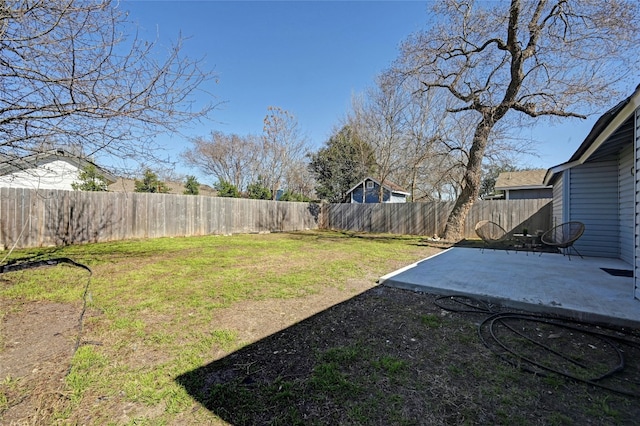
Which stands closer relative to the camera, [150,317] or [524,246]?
[150,317]

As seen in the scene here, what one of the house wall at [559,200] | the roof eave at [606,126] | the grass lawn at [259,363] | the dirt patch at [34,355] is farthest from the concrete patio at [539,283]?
the dirt patch at [34,355]

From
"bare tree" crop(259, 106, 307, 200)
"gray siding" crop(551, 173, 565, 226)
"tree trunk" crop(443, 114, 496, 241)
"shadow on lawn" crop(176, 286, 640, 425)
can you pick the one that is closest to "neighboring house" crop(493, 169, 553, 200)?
"gray siding" crop(551, 173, 565, 226)

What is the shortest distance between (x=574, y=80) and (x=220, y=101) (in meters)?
9.23

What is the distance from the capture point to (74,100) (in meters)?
2.43

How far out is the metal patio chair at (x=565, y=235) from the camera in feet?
15.8

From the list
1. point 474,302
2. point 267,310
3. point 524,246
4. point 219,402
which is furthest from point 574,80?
point 219,402

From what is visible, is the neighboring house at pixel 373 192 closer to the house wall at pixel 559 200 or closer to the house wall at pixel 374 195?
the house wall at pixel 374 195

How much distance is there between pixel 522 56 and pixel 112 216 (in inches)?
490

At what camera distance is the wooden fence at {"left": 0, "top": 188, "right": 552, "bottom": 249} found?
6.62m

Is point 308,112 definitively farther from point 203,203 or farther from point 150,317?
point 150,317

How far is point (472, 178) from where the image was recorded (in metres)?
8.30

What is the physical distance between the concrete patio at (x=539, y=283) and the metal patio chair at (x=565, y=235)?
32cm

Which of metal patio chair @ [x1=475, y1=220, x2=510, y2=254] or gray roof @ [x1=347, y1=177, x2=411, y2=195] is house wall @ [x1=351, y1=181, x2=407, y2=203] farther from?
metal patio chair @ [x1=475, y1=220, x2=510, y2=254]

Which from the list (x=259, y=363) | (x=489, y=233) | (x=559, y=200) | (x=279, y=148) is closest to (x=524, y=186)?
(x=559, y=200)
